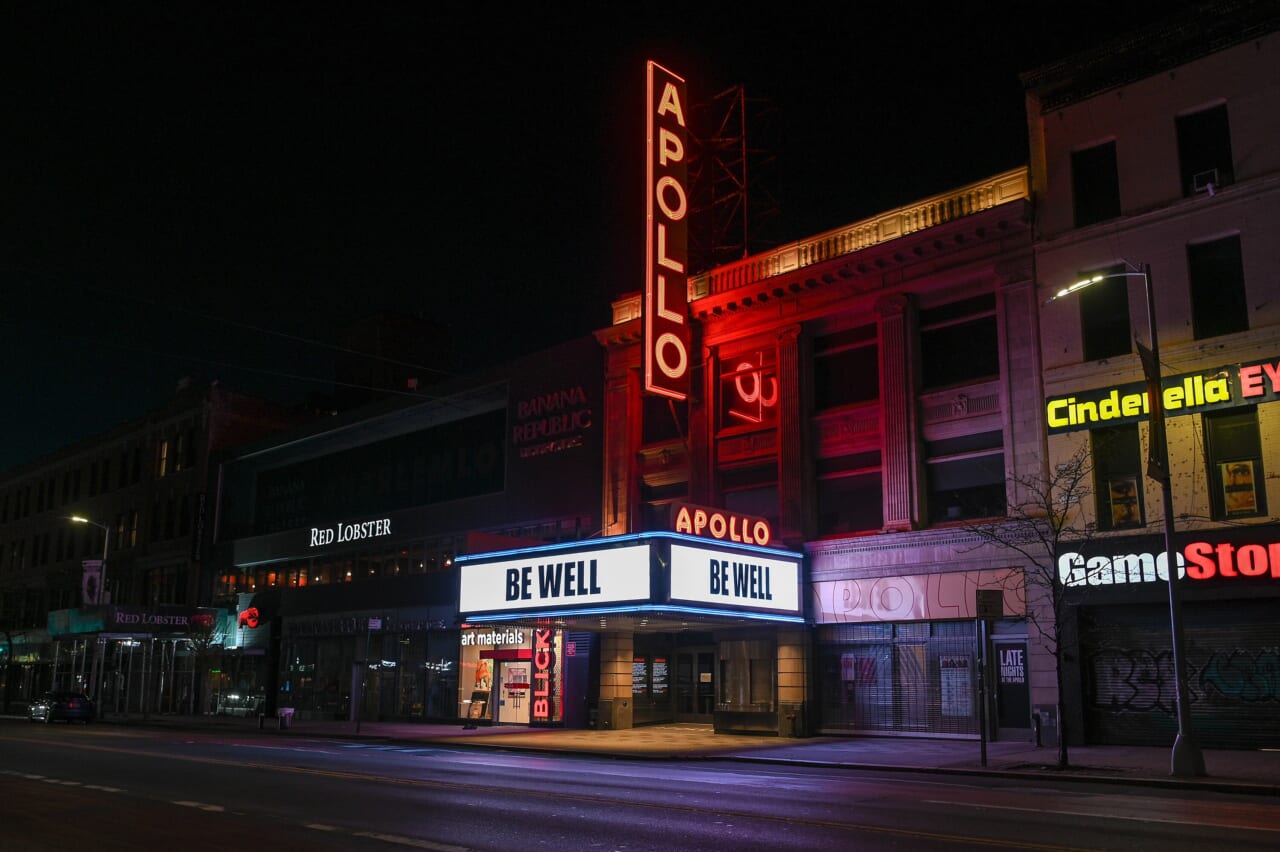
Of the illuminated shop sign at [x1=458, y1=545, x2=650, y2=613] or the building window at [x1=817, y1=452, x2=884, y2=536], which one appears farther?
the building window at [x1=817, y1=452, x2=884, y2=536]

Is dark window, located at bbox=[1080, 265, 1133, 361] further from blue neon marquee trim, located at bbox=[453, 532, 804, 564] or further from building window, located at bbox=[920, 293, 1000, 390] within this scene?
blue neon marquee trim, located at bbox=[453, 532, 804, 564]

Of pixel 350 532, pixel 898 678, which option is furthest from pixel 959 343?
pixel 350 532

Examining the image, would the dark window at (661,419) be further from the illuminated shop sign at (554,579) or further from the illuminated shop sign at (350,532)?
the illuminated shop sign at (350,532)

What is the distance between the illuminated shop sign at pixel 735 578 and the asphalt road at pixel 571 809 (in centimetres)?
644

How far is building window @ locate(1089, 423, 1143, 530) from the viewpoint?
2589 centimetres

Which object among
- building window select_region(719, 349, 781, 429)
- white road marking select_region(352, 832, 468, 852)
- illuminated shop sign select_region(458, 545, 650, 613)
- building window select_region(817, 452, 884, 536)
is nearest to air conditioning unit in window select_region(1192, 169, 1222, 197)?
building window select_region(817, 452, 884, 536)

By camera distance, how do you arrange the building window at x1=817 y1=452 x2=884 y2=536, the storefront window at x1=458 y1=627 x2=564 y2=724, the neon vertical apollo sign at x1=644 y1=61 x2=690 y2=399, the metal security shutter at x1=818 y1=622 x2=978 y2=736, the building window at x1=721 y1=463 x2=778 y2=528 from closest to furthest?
the metal security shutter at x1=818 y1=622 x2=978 y2=736
the building window at x1=817 y1=452 x2=884 y2=536
the neon vertical apollo sign at x1=644 y1=61 x2=690 y2=399
the building window at x1=721 y1=463 x2=778 y2=528
the storefront window at x1=458 y1=627 x2=564 y2=724

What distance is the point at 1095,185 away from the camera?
27828 mm

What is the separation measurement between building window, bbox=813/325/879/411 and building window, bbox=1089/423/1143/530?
6751mm

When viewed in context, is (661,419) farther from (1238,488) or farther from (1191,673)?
(1191,673)

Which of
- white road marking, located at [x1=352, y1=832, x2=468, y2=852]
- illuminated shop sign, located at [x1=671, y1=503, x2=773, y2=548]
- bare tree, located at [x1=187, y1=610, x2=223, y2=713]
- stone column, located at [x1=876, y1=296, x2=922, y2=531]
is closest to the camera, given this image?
white road marking, located at [x1=352, y1=832, x2=468, y2=852]

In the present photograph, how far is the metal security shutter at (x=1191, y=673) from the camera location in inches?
915

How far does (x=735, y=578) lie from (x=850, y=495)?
468cm

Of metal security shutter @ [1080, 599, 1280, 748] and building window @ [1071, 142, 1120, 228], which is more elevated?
building window @ [1071, 142, 1120, 228]
